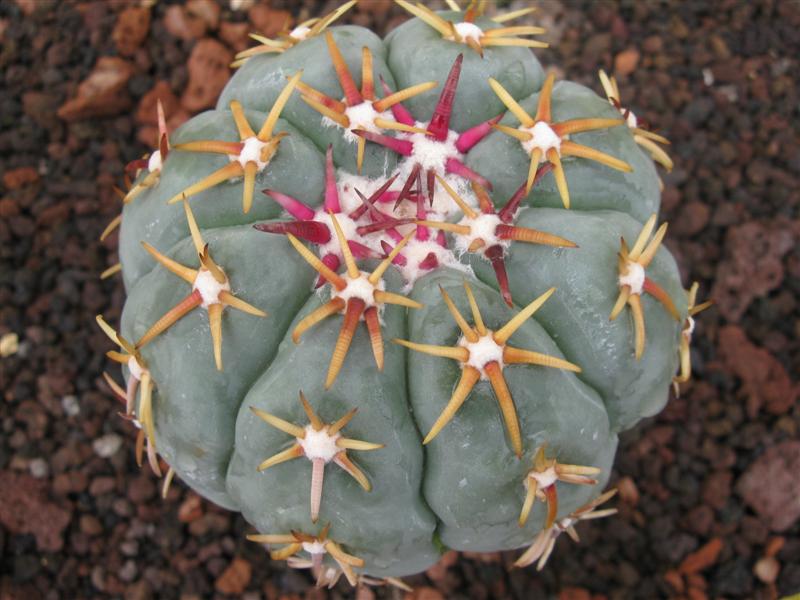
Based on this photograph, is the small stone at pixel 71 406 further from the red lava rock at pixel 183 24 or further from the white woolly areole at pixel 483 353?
the white woolly areole at pixel 483 353

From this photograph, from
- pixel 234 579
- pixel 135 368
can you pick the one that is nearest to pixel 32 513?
pixel 234 579

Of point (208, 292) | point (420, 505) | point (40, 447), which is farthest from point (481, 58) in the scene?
point (40, 447)

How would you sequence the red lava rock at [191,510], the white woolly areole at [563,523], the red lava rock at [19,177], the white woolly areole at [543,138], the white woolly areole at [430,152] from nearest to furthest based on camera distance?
1. the white woolly areole at [543,138]
2. the white woolly areole at [430,152]
3. the white woolly areole at [563,523]
4. the red lava rock at [191,510]
5. the red lava rock at [19,177]

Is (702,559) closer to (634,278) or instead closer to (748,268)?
(748,268)

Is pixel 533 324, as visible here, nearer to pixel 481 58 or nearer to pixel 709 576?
pixel 481 58

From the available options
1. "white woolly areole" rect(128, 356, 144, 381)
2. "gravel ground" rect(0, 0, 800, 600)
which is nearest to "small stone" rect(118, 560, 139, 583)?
"gravel ground" rect(0, 0, 800, 600)

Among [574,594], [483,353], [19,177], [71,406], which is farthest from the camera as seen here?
[19,177]

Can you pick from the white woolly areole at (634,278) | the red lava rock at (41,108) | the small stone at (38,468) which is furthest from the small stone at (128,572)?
the white woolly areole at (634,278)
